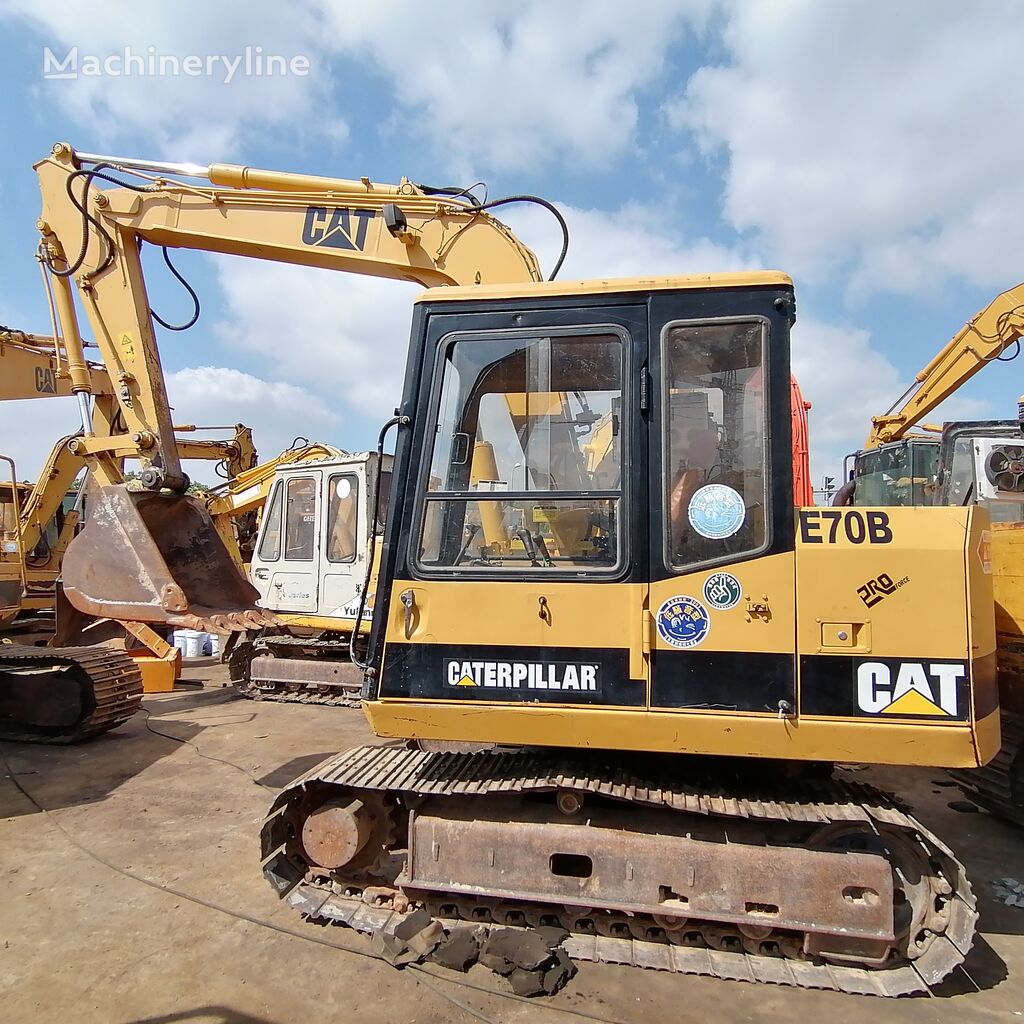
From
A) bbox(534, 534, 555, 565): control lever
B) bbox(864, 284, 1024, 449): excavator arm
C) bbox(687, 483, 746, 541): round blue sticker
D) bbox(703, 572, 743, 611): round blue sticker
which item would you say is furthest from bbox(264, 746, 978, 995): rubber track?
bbox(864, 284, 1024, 449): excavator arm

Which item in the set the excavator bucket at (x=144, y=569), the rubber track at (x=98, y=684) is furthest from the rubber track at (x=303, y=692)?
the excavator bucket at (x=144, y=569)

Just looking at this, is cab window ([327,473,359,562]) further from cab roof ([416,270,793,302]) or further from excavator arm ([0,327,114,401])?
cab roof ([416,270,793,302])

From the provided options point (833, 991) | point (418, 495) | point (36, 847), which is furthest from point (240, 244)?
point (833, 991)

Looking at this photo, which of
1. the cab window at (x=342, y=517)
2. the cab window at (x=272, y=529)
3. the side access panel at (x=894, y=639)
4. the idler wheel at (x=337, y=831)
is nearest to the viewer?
the side access panel at (x=894, y=639)

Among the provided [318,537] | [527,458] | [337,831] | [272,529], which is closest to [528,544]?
[527,458]

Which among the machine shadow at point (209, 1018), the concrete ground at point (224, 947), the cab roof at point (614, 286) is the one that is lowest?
the machine shadow at point (209, 1018)

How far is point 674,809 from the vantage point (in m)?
3.13

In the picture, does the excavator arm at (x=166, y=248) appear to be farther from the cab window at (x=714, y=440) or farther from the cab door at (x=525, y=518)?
the cab window at (x=714, y=440)

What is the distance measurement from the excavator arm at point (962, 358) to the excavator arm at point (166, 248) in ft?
25.9

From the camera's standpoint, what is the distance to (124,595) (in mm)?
4227

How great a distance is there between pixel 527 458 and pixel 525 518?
0.94 ft

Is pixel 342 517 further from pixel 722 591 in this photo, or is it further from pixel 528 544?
pixel 722 591

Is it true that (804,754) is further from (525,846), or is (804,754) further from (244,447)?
(244,447)

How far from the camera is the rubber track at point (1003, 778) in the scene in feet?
15.1
